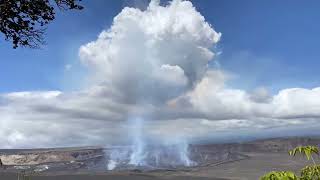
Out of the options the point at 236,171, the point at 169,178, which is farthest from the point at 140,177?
the point at 236,171

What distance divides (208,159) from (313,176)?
175 metres

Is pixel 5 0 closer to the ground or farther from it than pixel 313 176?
farther from it

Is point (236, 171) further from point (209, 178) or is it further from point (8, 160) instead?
point (8, 160)

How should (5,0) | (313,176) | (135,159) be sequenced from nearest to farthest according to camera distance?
1. (313,176)
2. (5,0)
3. (135,159)

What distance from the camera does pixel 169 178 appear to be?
10031 centimetres

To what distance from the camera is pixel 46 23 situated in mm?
11586

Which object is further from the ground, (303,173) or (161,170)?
(303,173)

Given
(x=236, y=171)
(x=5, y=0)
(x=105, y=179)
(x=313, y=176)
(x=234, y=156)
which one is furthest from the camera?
(x=234, y=156)

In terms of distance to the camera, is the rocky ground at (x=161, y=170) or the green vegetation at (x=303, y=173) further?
the rocky ground at (x=161, y=170)

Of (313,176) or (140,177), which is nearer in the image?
(313,176)

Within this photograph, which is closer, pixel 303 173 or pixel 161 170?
pixel 303 173

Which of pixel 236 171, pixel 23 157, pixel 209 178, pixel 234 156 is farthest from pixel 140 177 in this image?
pixel 23 157

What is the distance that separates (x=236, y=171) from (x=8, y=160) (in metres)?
93.7

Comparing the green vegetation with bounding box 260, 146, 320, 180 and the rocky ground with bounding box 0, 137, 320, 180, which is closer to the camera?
the green vegetation with bounding box 260, 146, 320, 180
